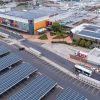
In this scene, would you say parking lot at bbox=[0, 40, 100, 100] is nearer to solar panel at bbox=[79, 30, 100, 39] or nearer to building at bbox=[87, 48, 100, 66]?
building at bbox=[87, 48, 100, 66]

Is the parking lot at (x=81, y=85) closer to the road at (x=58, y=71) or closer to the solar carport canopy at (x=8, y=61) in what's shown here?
the road at (x=58, y=71)

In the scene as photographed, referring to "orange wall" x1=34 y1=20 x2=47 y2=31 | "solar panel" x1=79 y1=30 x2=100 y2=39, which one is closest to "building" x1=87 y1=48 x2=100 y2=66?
"solar panel" x1=79 y1=30 x2=100 y2=39

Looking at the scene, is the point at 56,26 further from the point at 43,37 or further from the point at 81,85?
the point at 81,85

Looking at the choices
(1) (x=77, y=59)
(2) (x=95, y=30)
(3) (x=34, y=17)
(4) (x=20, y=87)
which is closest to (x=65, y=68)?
(1) (x=77, y=59)

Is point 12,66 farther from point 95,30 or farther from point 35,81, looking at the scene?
point 95,30

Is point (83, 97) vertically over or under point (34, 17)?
under

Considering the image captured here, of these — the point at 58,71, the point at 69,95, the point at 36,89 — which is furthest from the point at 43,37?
the point at 69,95
